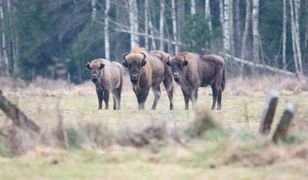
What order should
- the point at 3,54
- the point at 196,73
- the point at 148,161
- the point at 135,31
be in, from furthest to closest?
1. the point at 3,54
2. the point at 135,31
3. the point at 196,73
4. the point at 148,161

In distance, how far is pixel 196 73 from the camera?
26062 millimetres

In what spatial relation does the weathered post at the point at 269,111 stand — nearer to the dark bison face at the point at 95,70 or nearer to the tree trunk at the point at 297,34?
the dark bison face at the point at 95,70

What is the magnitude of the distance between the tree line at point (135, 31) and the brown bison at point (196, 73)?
16965 mm

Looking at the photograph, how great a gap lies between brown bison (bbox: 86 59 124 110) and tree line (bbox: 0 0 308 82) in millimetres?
16159

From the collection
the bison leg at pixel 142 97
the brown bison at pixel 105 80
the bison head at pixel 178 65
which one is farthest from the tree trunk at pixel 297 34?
the bison leg at pixel 142 97

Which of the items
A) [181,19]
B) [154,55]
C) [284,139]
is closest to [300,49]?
[181,19]

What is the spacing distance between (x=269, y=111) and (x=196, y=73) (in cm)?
1258

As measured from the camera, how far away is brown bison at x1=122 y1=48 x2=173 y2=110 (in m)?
25.4

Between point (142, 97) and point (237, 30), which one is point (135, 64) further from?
point (237, 30)

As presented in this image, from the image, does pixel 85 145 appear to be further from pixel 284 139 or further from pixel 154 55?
pixel 154 55

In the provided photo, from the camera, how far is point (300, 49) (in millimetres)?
48250

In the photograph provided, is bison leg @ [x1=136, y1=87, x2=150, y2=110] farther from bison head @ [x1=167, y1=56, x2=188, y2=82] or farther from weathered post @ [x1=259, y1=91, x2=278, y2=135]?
weathered post @ [x1=259, y1=91, x2=278, y2=135]

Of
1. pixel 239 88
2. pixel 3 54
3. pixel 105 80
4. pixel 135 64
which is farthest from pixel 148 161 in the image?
pixel 3 54

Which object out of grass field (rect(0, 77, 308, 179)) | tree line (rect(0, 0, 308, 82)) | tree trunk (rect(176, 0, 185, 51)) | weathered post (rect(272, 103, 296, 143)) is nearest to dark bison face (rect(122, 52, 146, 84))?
grass field (rect(0, 77, 308, 179))
